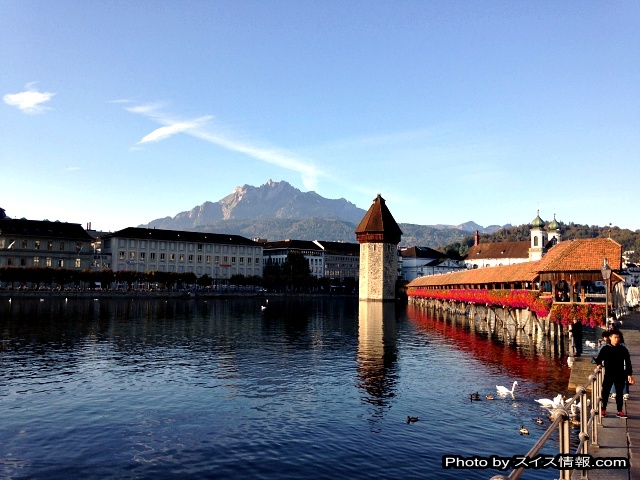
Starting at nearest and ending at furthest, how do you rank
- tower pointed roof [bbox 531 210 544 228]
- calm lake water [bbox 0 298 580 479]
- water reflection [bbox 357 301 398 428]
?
calm lake water [bbox 0 298 580 479] < water reflection [bbox 357 301 398 428] < tower pointed roof [bbox 531 210 544 228]

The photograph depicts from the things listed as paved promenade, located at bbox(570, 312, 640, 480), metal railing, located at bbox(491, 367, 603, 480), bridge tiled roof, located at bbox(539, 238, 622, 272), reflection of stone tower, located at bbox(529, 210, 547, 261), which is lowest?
paved promenade, located at bbox(570, 312, 640, 480)

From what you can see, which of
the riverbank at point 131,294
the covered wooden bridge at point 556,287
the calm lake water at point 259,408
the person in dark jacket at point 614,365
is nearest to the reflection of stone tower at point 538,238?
the riverbank at point 131,294

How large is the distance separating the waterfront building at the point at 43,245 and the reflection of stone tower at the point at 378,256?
74.5 m

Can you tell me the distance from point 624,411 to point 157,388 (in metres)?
20.6

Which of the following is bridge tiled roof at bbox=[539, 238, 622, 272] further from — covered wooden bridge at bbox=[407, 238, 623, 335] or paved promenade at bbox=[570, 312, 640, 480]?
paved promenade at bbox=[570, 312, 640, 480]

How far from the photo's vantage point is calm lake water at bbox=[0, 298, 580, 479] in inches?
664

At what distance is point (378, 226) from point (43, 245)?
8661 centimetres


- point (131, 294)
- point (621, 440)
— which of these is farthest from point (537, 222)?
point (621, 440)

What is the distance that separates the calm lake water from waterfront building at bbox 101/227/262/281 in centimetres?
11482

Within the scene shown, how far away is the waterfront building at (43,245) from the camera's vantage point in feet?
441

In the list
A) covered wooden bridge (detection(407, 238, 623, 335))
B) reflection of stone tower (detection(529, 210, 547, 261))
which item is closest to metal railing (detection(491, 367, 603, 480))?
covered wooden bridge (detection(407, 238, 623, 335))

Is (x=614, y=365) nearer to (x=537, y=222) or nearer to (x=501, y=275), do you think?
(x=501, y=275)

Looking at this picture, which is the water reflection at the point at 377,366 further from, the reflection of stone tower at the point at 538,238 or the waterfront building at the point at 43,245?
the reflection of stone tower at the point at 538,238

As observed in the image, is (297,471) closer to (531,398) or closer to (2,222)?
(531,398)
